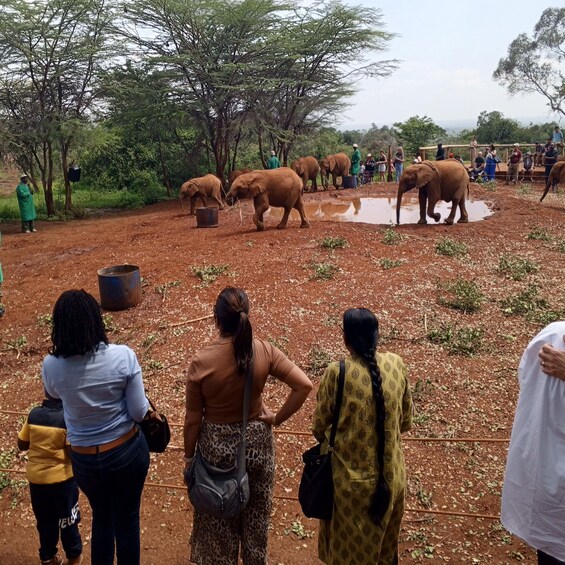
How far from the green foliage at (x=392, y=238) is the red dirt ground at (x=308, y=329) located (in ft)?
0.46

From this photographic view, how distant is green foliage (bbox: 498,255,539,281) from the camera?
28.3 feet

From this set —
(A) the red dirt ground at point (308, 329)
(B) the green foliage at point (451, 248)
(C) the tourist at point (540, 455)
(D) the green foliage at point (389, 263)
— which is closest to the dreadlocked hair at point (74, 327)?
(A) the red dirt ground at point (308, 329)

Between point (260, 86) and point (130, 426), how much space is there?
1950 cm

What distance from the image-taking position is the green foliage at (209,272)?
886 cm

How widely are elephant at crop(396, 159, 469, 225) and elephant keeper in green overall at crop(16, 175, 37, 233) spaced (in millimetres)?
10143

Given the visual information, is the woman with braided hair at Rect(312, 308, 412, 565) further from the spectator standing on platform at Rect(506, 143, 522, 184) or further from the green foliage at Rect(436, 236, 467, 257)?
the spectator standing on platform at Rect(506, 143, 522, 184)

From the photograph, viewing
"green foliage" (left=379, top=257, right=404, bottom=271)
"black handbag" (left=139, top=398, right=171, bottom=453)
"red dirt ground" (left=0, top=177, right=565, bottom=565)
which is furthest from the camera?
"green foliage" (left=379, top=257, right=404, bottom=271)

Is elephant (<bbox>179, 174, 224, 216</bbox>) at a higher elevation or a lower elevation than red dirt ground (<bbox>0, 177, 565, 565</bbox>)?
higher

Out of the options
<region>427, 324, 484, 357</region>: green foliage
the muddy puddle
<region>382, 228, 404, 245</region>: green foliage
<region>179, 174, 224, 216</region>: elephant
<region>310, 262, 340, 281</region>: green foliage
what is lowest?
<region>427, 324, 484, 357</region>: green foliage

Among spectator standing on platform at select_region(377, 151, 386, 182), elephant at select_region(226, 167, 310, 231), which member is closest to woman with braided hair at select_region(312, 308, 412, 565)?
elephant at select_region(226, 167, 310, 231)

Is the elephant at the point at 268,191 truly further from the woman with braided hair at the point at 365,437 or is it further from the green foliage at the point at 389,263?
the woman with braided hair at the point at 365,437

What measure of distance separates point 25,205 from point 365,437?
588 inches

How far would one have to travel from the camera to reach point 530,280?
8484 mm

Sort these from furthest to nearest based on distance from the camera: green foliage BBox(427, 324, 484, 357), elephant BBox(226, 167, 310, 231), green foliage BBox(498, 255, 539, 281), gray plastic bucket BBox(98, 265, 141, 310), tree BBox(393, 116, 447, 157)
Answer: tree BBox(393, 116, 447, 157) < elephant BBox(226, 167, 310, 231) < green foliage BBox(498, 255, 539, 281) < gray plastic bucket BBox(98, 265, 141, 310) < green foliage BBox(427, 324, 484, 357)
